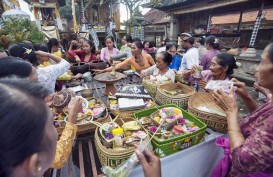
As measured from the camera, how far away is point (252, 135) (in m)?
1.02

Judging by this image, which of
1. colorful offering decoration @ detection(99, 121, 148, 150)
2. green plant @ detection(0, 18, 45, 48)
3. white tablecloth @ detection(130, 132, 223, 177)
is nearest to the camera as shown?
colorful offering decoration @ detection(99, 121, 148, 150)

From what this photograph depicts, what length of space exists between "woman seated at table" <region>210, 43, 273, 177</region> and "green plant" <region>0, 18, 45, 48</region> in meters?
7.07

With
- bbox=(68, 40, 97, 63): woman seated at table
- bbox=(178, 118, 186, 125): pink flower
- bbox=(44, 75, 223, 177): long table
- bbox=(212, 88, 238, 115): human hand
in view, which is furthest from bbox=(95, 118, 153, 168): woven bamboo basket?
bbox=(68, 40, 97, 63): woman seated at table

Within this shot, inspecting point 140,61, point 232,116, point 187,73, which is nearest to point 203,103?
point 232,116

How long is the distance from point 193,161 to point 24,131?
147cm

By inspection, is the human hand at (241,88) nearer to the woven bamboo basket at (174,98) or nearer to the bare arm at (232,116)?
the bare arm at (232,116)

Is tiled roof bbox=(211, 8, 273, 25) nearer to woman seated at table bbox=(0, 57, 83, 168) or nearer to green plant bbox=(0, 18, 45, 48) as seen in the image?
green plant bbox=(0, 18, 45, 48)

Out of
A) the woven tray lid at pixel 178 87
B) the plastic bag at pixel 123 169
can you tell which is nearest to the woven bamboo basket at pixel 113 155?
the plastic bag at pixel 123 169

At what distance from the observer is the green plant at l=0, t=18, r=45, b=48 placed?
21.2ft

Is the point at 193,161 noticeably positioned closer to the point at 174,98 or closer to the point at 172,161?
the point at 172,161

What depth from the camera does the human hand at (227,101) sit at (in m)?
1.35

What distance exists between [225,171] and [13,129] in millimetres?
1578

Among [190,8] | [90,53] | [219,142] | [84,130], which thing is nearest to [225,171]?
[219,142]

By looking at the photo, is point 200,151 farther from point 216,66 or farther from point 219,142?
point 216,66
